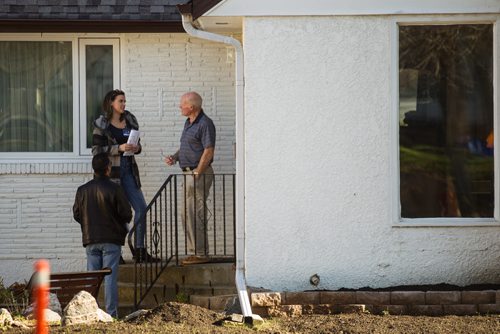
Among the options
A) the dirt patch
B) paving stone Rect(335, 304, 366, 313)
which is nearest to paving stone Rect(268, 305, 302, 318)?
the dirt patch

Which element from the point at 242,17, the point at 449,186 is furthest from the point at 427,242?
the point at 242,17

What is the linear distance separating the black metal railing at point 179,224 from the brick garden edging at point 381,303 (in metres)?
1.94

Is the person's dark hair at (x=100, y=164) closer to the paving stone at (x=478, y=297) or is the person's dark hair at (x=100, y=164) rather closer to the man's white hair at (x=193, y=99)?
the man's white hair at (x=193, y=99)

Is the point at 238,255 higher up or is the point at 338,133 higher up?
the point at 338,133

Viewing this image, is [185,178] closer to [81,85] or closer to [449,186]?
[81,85]

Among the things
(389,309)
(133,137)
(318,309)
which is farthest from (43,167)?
(389,309)

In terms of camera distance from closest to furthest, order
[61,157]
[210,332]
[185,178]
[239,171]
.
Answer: [210,332]
[239,171]
[185,178]
[61,157]

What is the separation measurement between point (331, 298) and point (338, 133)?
156 centimetres

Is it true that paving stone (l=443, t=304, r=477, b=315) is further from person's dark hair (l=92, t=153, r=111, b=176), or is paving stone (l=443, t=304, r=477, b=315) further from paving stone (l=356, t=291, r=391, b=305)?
person's dark hair (l=92, t=153, r=111, b=176)

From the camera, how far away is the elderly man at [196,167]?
12.6 metres

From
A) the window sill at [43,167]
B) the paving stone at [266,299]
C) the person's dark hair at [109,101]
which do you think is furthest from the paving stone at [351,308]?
the window sill at [43,167]

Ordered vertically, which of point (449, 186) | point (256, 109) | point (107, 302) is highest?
point (256, 109)

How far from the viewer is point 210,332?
9.37m

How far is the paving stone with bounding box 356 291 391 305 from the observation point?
10461 millimetres
